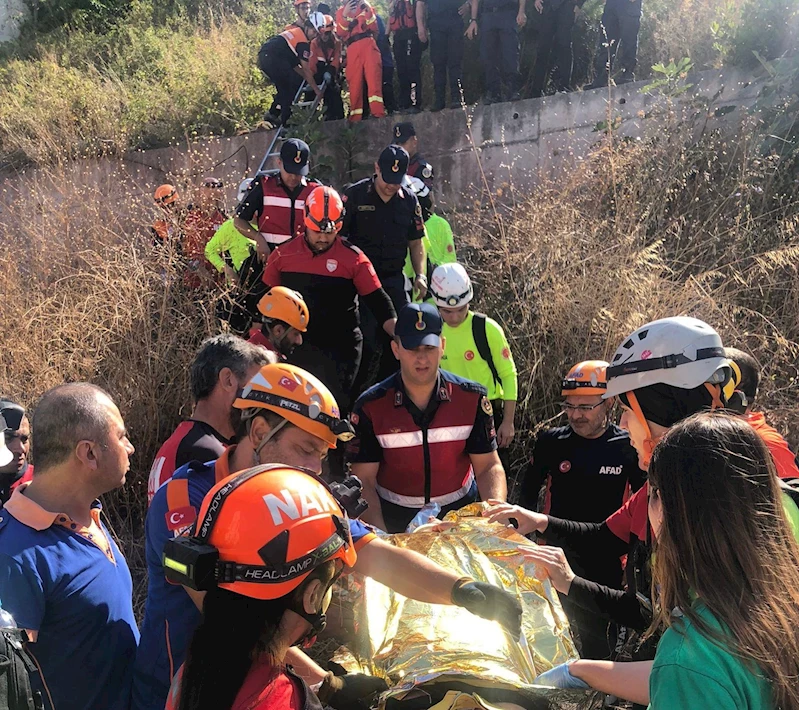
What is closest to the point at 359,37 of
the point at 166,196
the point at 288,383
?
the point at 166,196

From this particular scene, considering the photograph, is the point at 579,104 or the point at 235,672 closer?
the point at 235,672

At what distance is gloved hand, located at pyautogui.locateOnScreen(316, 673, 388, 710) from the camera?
2.01 metres

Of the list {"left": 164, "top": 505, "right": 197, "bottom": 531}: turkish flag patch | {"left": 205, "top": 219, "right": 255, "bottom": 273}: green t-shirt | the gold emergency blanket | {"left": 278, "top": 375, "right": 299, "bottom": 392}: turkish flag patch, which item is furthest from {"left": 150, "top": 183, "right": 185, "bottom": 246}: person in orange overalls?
{"left": 164, "top": 505, "right": 197, "bottom": 531}: turkish flag patch

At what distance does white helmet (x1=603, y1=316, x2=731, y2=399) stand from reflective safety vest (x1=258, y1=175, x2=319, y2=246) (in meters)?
4.00

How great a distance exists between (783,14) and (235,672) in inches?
386

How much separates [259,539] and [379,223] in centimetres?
457

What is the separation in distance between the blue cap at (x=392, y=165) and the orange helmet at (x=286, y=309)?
1695 mm

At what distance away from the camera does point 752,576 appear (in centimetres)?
141

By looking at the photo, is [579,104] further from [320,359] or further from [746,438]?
[746,438]

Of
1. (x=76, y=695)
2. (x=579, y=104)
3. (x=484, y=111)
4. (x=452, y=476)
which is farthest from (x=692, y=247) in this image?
(x=76, y=695)

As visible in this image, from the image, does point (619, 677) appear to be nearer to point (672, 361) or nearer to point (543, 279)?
point (672, 361)

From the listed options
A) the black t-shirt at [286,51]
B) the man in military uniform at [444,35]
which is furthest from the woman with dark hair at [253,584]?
the black t-shirt at [286,51]

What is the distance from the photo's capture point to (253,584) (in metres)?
1.47

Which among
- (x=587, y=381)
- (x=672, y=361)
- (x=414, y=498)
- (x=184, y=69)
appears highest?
(x=184, y=69)
